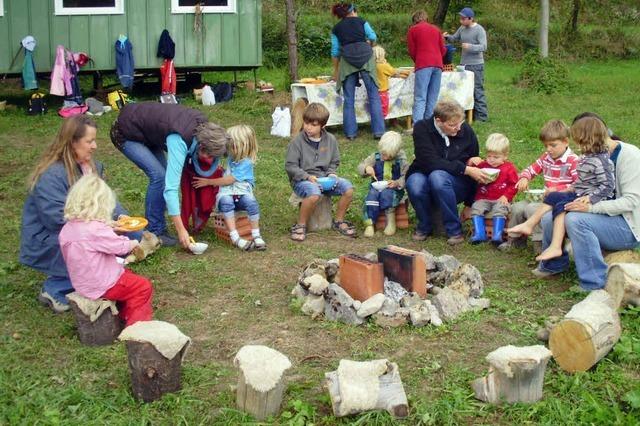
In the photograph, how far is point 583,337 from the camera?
4312mm

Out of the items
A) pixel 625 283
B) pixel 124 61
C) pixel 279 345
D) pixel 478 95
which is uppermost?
pixel 124 61

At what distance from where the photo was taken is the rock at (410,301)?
203 inches

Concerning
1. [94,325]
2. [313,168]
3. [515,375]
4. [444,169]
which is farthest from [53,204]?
[444,169]

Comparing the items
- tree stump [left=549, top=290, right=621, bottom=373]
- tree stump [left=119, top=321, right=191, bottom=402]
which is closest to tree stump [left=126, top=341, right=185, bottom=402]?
tree stump [left=119, top=321, right=191, bottom=402]

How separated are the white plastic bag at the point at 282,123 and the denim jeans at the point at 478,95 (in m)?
Result: 3.12

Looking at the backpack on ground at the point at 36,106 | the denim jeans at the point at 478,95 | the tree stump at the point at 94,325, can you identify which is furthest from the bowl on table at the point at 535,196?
the backpack on ground at the point at 36,106

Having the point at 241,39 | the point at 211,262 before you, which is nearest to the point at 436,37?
the point at 241,39

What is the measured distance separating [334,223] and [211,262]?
1.42 meters

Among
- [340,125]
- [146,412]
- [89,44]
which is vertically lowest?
[146,412]

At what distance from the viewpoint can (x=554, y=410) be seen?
13.1ft

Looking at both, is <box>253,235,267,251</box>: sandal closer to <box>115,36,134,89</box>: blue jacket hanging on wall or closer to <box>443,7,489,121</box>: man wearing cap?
<box>443,7,489,121</box>: man wearing cap

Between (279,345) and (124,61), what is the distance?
10.4 meters

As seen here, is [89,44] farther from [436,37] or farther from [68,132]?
[68,132]

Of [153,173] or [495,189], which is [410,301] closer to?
[495,189]
